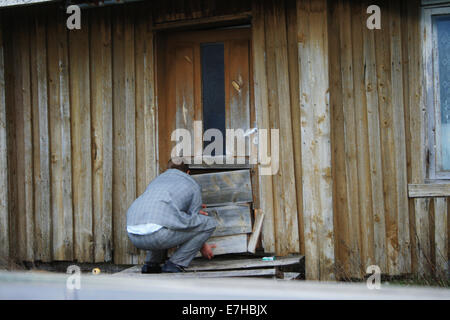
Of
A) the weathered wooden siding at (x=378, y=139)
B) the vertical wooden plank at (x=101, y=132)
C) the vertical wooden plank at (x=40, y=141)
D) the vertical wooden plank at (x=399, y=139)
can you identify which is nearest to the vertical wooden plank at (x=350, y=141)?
the weathered wooden siding at (x=378, y=139)

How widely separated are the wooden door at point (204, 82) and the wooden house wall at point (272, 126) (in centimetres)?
25

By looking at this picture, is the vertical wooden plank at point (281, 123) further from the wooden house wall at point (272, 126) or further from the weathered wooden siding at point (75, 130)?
the weathered wooden siding at point (75, 130)

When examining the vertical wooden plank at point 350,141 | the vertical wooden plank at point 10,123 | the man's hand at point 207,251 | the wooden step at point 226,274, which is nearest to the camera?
the wooden step at point 226,274

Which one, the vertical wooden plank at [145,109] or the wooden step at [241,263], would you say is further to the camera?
the vertical wooden plank at [145,109]

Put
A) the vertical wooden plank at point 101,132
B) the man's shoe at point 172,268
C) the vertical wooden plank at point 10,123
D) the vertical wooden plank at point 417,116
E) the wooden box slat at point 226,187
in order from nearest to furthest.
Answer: the man's shoe at point 172,268 < the vertical wooden plank at point 417,116 < the wooden box slat at point 226,187 < the vertical wooden plank at point 101,132 < the vertical wooden plank at point 10,123

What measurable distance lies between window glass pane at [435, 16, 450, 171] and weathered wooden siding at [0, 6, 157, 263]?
3.43 metres

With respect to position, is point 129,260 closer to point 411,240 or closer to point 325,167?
point 325,167

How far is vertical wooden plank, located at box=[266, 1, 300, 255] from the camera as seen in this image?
5508 mm

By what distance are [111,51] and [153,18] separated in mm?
701

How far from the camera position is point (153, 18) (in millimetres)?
6023

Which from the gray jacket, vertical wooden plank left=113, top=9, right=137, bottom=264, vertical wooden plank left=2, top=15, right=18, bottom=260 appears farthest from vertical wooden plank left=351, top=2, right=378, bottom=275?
vertical wooden plank left=2, top=15, right=18, bottom=260

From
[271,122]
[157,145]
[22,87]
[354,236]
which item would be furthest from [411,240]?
[22,87]

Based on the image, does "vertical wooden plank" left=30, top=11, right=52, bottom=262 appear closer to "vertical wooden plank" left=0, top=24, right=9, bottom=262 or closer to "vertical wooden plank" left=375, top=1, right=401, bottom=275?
"vertical wooden plank" left=0, top=24, right=9, bottom=262

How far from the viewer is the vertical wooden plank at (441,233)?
16.8 ft
